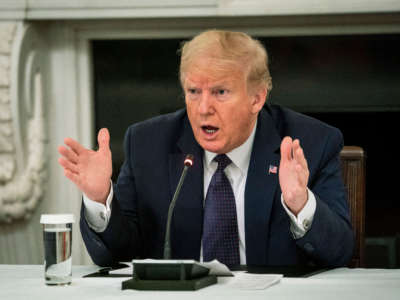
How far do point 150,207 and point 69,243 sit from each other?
0.59 m

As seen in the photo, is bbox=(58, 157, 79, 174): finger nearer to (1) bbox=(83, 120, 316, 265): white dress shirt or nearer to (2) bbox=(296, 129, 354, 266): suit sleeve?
(1) bbox=(83, 120, 316, 265): white dress shirt

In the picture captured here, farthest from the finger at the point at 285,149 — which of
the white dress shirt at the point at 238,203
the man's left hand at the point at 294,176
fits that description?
the white dress shirt at the point at 238,203

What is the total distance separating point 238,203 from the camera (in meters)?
2.05

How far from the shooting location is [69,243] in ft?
5.10

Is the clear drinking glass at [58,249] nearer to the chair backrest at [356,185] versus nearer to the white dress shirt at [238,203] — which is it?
the white dress shirt at [238,203]

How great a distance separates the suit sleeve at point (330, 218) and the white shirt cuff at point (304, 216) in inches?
0.4

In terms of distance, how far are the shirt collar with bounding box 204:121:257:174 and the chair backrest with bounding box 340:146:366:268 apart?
0.29m

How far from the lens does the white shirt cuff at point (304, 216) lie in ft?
5.82

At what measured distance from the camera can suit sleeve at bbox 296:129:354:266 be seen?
1.82m

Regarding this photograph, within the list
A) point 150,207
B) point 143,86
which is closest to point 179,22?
point 143,86

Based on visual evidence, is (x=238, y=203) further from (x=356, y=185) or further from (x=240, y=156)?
(x=356, y=185)

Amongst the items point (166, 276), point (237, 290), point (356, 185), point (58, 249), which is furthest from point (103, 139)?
point (356, 185)

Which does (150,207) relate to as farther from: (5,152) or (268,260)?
(5,152)

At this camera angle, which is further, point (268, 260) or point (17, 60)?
point (17, 60)
